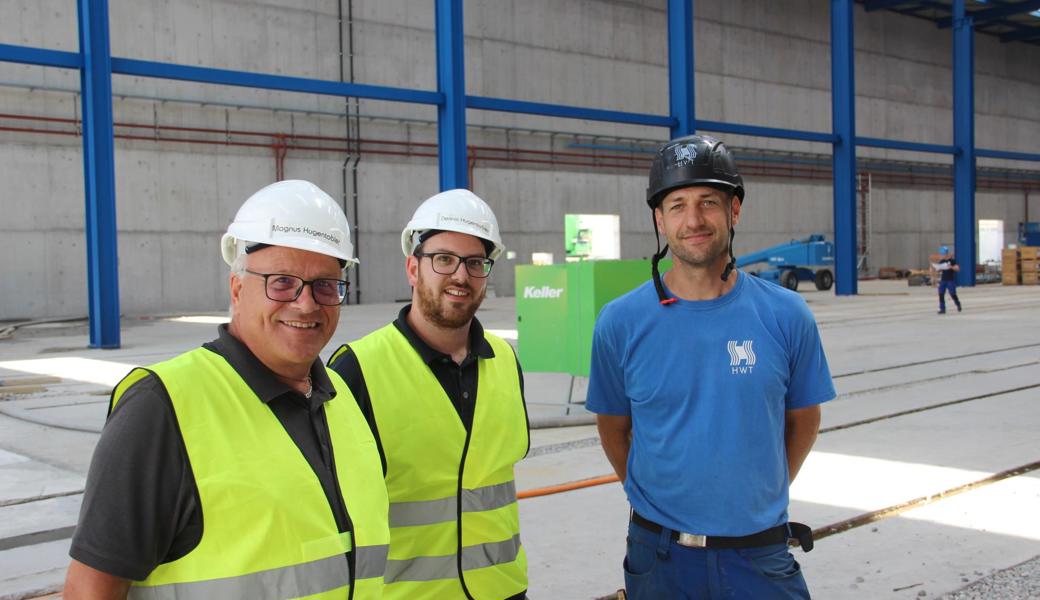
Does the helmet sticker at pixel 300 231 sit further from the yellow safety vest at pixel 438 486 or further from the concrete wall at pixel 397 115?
the concrete wall at pixel 397 115

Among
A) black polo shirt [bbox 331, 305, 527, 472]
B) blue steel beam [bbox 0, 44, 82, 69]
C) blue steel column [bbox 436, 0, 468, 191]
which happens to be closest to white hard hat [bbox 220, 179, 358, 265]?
black polo shirt [bbox 331, 305, 527, 472]

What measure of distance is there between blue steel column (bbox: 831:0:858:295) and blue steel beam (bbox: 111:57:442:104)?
14492 millimetres

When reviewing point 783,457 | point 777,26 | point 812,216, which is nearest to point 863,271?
point 812,216

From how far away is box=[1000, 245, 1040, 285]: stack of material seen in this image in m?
31.2

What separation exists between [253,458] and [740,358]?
1202mm

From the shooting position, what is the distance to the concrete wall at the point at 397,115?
67.5 feet

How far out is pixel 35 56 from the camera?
13.4 metres

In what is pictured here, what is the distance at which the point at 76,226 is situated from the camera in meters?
20.9

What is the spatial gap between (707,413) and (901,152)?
126 ft

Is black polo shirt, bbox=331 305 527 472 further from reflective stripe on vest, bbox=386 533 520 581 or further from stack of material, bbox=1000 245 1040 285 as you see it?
stack of material, bbox=1000 245 1040 285

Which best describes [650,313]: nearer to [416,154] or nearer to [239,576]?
[239,576]

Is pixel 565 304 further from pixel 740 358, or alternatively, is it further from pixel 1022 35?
pixel 1022 35

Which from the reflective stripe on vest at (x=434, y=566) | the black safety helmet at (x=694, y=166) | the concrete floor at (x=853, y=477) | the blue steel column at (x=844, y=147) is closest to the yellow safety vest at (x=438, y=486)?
the reflective stripe on vest at (x=434, y=566)

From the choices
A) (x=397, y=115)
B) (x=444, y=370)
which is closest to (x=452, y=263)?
(x=444, y=370)
